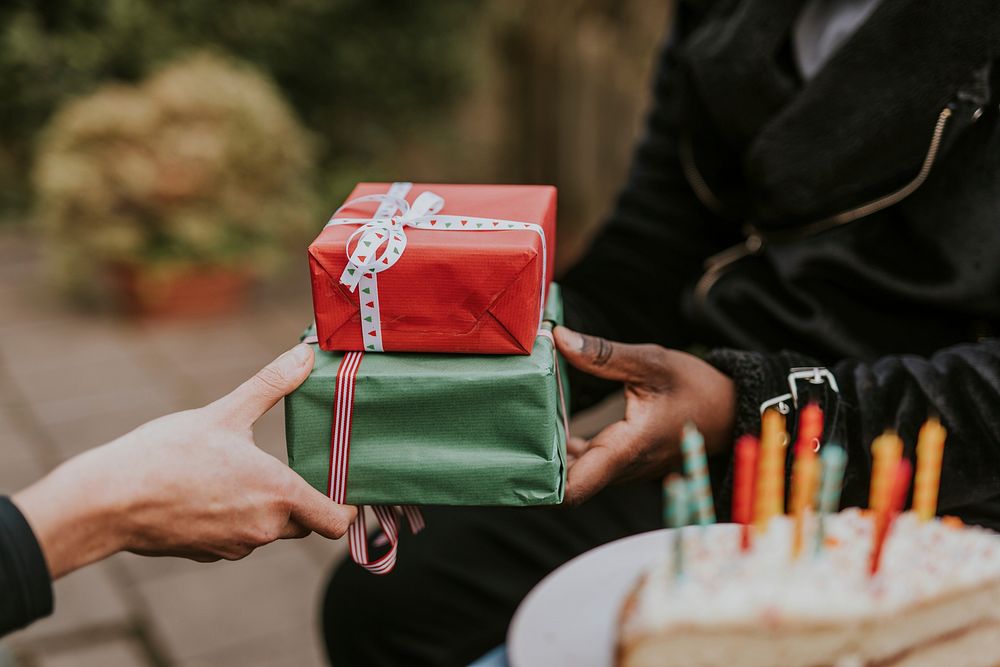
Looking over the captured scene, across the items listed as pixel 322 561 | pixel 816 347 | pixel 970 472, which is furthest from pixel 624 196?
pixel 322 561

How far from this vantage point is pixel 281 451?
2.69m

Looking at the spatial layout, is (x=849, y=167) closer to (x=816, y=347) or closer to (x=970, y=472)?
(x=816, y=347)

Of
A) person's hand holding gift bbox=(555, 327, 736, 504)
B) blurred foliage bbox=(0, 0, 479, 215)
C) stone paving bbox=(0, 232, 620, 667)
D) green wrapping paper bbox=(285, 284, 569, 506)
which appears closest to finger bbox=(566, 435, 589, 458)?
person's hand holding gift bbox=(555, 327, 736, 504)

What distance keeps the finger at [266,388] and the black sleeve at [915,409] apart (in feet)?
1.58

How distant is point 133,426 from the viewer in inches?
115

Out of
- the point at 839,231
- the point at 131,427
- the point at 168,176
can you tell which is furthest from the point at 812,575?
the point at 168,176

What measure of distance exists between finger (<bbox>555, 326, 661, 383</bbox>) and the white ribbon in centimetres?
5

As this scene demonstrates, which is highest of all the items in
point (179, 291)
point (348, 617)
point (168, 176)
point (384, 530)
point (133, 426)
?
point (384, 530)

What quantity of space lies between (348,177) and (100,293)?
1.27m

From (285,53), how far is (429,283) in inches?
155

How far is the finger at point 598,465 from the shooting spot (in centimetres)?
103

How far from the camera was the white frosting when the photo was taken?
2.56 feet

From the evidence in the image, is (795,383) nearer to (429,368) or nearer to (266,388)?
(429,368)

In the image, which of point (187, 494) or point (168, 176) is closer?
point (187, 494)
